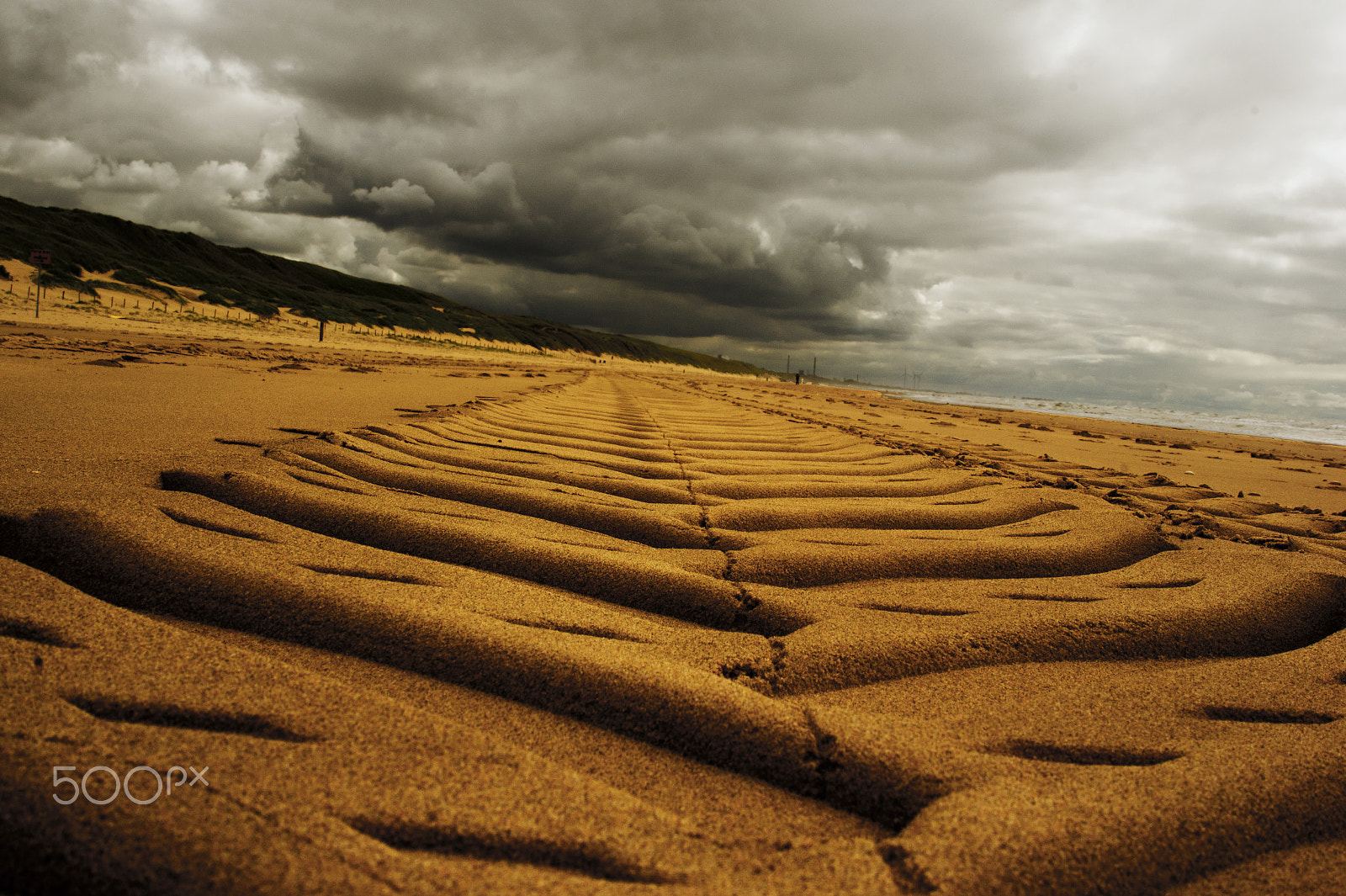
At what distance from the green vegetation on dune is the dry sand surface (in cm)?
2528

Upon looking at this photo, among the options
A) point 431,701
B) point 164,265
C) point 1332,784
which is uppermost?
point 164,265

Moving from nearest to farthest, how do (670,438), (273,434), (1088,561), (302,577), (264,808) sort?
(264,808), (302,577), (1088,561), (273,434), (670,438)

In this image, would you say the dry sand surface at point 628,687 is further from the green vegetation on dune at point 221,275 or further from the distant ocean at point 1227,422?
the green vegetation on dune at point 221,275

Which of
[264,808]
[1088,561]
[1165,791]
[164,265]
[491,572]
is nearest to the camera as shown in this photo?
[264,808]

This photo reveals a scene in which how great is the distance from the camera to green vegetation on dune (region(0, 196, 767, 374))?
24.4m

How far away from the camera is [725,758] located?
85cm

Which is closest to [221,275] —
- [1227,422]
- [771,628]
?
Result: [771,628]

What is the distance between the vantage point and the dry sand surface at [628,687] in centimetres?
65

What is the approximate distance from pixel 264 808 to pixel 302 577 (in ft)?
2.04

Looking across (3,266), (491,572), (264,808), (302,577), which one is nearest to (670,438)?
(491,572)

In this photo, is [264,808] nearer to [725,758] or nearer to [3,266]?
[725,758]

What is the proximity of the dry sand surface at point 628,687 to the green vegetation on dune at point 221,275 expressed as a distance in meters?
25.3

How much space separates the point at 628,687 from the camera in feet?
3.13

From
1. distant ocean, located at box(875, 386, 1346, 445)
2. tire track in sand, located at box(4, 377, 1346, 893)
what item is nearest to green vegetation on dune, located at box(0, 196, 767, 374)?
tire track in sand, located at box(4, 377, 1346, 893)
